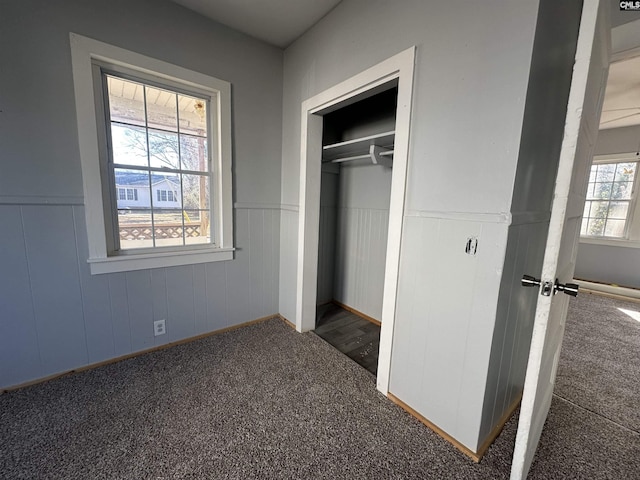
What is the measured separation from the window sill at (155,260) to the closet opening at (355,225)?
1.19 m

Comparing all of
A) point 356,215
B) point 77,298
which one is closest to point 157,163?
point 77,298

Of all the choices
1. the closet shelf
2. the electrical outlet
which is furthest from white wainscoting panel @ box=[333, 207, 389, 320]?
the electrical outlet

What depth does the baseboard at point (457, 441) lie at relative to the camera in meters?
1.32

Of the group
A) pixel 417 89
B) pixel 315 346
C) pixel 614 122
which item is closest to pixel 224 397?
pixel 315 346

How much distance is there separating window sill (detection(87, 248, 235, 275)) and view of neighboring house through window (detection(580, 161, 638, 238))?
18.0ft

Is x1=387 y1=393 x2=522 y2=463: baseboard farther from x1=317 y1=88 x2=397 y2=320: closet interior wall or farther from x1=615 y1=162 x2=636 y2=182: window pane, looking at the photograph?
x1=615 y1=162 x2=636 y2=182: window pane

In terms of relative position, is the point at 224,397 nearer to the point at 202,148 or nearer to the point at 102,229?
the point at 102,229

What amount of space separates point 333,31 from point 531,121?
1544mm

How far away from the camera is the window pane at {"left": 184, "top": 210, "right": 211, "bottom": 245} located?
2247mm

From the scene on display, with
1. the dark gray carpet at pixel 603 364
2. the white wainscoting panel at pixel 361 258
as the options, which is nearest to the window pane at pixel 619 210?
the dark gray carpet at pixel 603 364

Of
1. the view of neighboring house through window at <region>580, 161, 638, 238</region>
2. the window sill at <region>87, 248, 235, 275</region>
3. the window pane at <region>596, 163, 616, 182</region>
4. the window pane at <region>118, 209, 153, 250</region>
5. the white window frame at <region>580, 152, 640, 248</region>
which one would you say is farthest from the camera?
the window pane at <region>596, 163, 616, 182</region>

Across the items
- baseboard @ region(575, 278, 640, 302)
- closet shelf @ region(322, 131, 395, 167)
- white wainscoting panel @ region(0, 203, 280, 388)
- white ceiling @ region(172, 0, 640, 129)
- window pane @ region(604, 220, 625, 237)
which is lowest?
baseboard @ region(575, 278, 640, 302)

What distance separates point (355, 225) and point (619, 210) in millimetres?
4605

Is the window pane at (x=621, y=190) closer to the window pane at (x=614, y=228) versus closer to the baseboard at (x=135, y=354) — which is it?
the window pane at (x=614, y=228)
